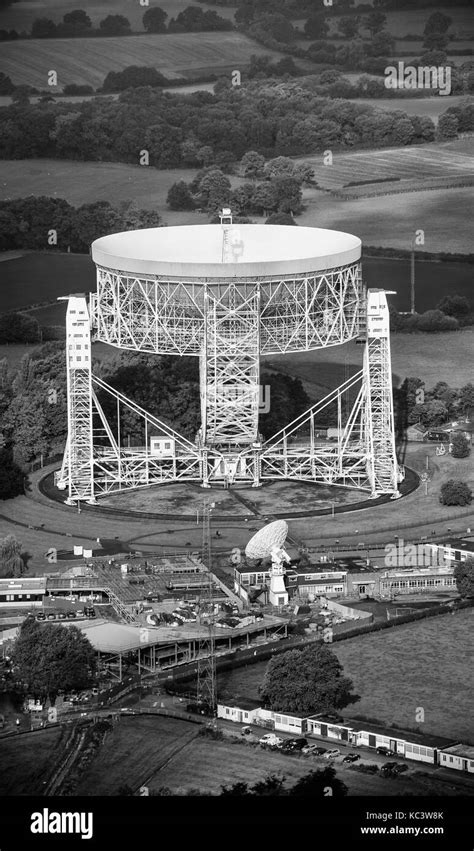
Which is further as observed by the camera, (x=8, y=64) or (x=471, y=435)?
(x=8, y=64)

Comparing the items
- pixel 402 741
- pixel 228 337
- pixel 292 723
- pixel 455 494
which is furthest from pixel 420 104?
pixel 402 741

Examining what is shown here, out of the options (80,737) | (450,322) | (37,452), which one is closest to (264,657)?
(80,737)

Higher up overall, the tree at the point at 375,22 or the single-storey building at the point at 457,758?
the tree at the point at 375,22

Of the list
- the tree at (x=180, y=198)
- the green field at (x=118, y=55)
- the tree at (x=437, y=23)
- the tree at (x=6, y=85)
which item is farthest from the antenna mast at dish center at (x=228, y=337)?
the tree at (x=6, y=85)

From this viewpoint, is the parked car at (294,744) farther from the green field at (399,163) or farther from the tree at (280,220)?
the green field at (399,163)

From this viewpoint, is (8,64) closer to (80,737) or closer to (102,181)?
(102,181)
